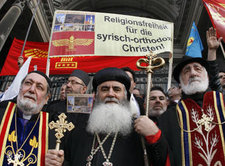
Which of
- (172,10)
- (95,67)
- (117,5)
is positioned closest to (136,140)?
(95,67)

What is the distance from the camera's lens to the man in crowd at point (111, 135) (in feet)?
5.91

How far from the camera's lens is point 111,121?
89.9 inches

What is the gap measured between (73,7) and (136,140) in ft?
37.0

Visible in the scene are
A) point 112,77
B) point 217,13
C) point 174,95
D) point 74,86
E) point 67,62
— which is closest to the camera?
point 112,77

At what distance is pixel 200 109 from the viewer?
2.35 m

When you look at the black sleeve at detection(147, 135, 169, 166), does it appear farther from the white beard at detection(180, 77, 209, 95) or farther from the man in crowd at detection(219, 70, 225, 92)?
the man in crowd at detection(219, 70, 225, 92)

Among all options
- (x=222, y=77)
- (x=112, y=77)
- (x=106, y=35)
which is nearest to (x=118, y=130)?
(x=112, y=77)

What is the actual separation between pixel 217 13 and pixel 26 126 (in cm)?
458

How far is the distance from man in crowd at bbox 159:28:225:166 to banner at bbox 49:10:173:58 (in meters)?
2.35

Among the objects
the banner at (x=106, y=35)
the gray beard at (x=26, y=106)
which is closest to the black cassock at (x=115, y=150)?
the gray beard at (x=26, y=106)

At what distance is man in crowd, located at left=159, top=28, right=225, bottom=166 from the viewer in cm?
207

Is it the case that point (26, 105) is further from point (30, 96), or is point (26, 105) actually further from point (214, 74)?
point (214, 74)

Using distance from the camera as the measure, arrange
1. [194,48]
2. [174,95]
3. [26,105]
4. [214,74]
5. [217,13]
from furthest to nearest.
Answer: [194,48] < [217,13] < [174,95] < [214,74] < [26,105]

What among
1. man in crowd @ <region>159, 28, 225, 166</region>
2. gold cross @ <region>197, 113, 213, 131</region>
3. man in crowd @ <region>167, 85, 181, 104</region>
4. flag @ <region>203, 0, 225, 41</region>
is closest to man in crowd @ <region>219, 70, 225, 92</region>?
flag @ <region>203, 0, 225, 41</region>
